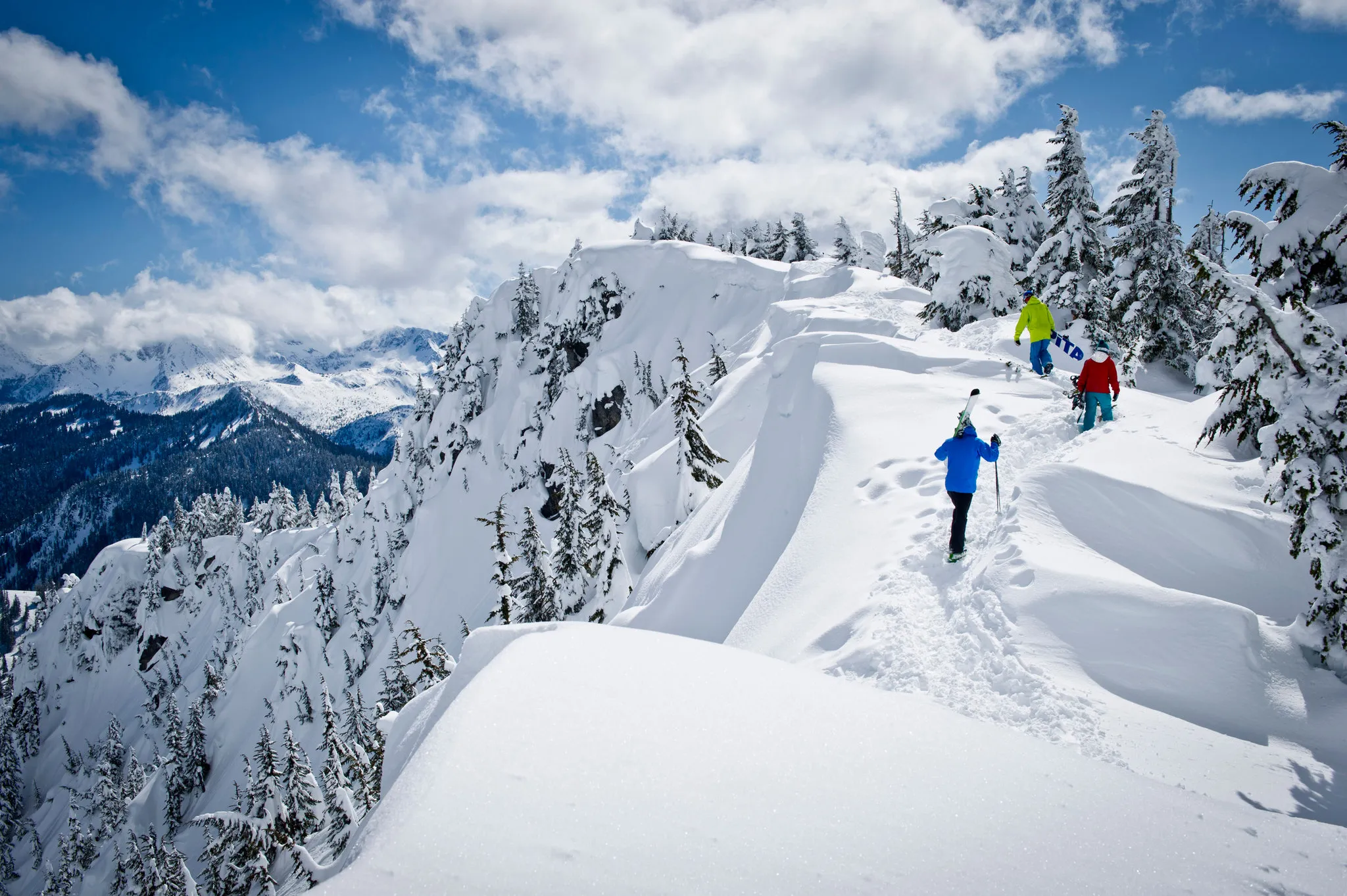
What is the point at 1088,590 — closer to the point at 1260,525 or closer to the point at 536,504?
the point at 1260,525

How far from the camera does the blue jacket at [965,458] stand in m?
7.51

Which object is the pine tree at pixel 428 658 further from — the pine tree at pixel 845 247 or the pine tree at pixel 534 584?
the pine tree at pixel 845 247

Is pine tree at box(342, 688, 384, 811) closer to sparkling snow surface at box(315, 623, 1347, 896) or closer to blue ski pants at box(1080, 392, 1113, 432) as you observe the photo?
sparkling snow surface at box(315, 623, 1347, 896)

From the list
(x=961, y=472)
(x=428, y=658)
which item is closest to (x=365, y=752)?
(x=428, y=658)

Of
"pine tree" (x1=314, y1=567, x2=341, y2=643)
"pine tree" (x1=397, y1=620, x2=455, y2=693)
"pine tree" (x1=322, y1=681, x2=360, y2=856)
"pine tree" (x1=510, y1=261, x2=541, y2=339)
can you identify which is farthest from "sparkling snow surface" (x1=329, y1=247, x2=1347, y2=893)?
"pine tree" (x1=314, y1=567, x2=341, y2=643)

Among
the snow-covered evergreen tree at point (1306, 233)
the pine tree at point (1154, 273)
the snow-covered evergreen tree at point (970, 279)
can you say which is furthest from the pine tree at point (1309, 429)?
the snow-covered evergreen tree at point (970, 279)

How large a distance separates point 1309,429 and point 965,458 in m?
3.12

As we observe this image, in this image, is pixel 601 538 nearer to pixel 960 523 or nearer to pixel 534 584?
pixel 534 584

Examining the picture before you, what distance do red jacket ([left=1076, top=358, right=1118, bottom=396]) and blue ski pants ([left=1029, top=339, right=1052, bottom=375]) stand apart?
154 inches

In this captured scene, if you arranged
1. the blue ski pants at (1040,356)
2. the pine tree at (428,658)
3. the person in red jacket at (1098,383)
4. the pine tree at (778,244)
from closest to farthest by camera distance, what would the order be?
1. the person in red jacket at (1098,383)
2. the blue ski pants at (1040,356)
3. the pine tree at (428,658)
4. the pine tree at (778,244)

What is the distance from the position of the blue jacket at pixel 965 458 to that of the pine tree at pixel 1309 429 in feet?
8.72

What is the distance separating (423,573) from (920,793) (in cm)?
6371

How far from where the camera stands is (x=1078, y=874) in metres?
2.91

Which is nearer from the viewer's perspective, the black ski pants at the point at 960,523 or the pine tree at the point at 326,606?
the black ski pants at the point at 960,523
